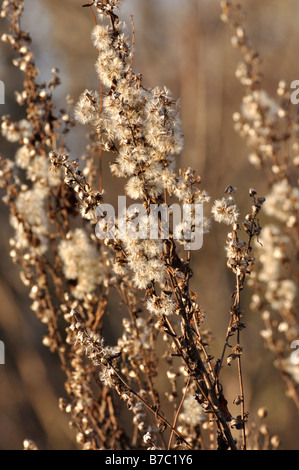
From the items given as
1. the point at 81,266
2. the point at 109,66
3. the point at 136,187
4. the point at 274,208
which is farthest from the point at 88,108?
the point at 81,266

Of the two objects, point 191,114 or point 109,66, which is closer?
point 109,66

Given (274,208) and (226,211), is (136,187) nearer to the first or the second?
(226,211)

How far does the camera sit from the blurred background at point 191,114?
383 centimetres

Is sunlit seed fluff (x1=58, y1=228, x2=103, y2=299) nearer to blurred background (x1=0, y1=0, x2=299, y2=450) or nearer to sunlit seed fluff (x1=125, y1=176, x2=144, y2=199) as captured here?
sunlit seed fluff (x1=125, y1=176, x2=144, y2=199)

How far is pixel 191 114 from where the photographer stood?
13.9 ft

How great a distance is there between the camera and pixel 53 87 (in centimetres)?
193

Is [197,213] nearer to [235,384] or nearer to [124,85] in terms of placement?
[124,85]

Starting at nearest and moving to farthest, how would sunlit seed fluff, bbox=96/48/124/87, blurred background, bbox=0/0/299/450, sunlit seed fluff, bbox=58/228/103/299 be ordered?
sunlit seed fluff, bbox=96/48/124/87
sunlit seed fluff, bbox=58/228/103/299
blurred background, bbox=0/0/299/450

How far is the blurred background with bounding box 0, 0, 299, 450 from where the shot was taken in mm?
3832

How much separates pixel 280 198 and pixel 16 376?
4.26 m

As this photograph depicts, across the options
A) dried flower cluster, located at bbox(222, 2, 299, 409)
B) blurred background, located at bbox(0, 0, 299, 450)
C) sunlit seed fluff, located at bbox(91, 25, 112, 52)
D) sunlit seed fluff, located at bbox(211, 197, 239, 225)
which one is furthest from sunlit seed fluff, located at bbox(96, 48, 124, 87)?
blurred background, located at bbox(0, 0, 299, 450)

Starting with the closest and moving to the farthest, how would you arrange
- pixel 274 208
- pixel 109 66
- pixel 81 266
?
pixel 109 66
pixel 274 208
pixel 81 266

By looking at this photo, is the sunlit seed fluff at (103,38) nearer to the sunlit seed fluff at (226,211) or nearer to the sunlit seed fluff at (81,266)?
the sunlit seed fluff at (226,211)
